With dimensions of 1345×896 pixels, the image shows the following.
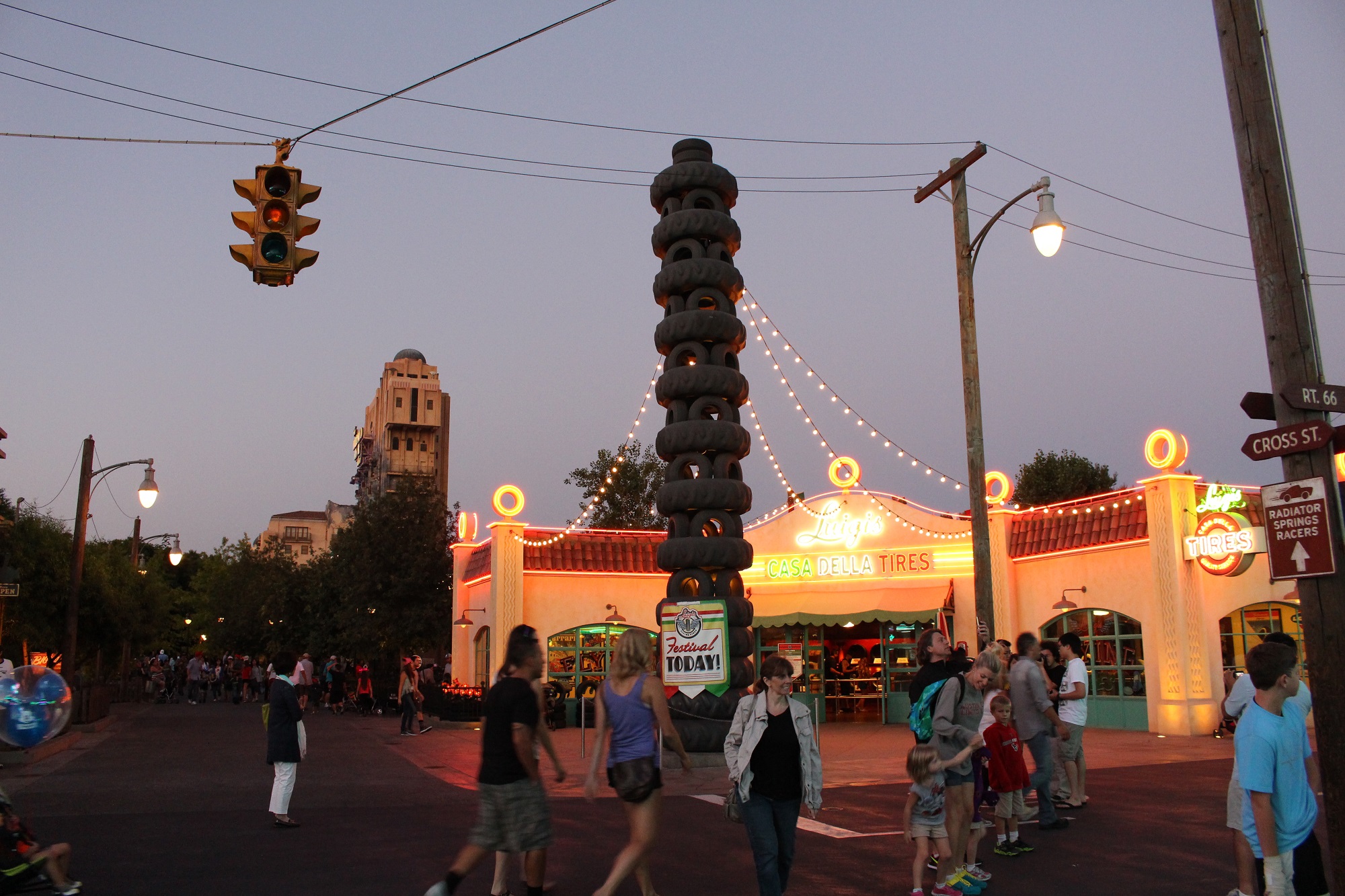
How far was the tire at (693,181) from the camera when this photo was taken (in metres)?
17.5

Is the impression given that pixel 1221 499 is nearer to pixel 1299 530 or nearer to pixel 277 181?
pixel 1299 530

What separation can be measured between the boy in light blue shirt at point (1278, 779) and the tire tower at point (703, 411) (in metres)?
11.0

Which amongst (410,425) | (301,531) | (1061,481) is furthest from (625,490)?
(301,531)

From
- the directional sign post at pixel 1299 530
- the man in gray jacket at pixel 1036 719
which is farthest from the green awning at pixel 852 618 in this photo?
the directional sign post at pixel 1299 530

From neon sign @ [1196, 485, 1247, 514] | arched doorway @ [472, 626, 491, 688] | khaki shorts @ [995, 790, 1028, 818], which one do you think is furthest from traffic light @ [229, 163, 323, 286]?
arched doorway @ [472, 626, 491, 688]

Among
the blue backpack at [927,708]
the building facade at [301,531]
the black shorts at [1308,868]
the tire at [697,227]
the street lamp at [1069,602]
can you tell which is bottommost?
the black shorts at [1308,868]

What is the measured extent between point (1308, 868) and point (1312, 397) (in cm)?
274

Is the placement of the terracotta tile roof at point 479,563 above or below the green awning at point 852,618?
above

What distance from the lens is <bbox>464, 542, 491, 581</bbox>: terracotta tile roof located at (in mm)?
29109

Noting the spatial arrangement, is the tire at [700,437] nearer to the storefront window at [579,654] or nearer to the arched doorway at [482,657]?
the storefront window at [579,654]

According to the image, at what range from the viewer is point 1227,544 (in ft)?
63.6

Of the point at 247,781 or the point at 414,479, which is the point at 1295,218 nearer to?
the point at 247,781

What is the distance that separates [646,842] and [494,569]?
19.8 m

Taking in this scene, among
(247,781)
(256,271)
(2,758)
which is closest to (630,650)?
(256,271)
